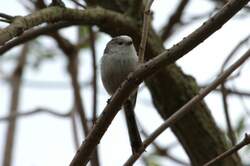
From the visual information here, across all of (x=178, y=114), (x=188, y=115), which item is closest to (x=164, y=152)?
(x=188, y=115)

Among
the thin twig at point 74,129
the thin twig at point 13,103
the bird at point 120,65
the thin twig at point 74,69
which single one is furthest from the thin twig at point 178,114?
the thin twig at point 13,103

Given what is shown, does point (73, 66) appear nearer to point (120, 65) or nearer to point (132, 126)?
point (120, 65)

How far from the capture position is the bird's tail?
98.1 inches

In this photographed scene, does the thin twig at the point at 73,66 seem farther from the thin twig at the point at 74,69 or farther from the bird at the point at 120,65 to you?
the bird at the point at 120,65

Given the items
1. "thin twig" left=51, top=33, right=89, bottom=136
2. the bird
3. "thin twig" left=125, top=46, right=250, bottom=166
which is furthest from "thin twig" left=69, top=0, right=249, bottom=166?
"thin twig" left=51, top=33, right=89, bottom=136

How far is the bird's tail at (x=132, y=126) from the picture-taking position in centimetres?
249

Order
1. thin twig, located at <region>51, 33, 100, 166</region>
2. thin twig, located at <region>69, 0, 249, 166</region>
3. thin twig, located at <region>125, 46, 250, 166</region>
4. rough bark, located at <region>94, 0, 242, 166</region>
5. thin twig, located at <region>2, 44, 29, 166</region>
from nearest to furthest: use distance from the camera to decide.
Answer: thin twig, located at <region>69, 0, 249, 166</region>
thin twig, located at <region>125, 46, 250, 166</region>
rough bark, located at <region>94, 0, 242, 166</region>
thin twig, located at <region>51, 33, 100, 166</region>
thin twig, located at <region>2, 44, 29, 166</region>

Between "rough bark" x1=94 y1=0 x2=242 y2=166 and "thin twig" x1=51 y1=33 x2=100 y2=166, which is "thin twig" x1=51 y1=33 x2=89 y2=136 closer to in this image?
"thin twig" x1=51 y1=33 x2=100 y2=166

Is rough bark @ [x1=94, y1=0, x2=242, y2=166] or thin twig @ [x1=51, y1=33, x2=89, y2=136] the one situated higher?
thin twig @ [x1=51, y1=33, x2=89, y2=136]

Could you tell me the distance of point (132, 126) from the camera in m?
2.95

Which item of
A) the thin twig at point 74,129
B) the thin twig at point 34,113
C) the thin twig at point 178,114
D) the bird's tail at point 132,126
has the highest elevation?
the thin twig at point 34,113

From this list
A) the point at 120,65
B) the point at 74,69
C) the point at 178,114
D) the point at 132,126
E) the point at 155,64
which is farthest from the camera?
the point at 74,69

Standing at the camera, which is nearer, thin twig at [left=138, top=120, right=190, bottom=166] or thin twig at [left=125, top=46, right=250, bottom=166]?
thin twig at [left=125, top=46, right=250, bottom=166]

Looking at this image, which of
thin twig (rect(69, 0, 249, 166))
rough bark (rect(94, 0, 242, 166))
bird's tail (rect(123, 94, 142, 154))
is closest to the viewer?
thin twig (rect(69, 0, 249, 166))
